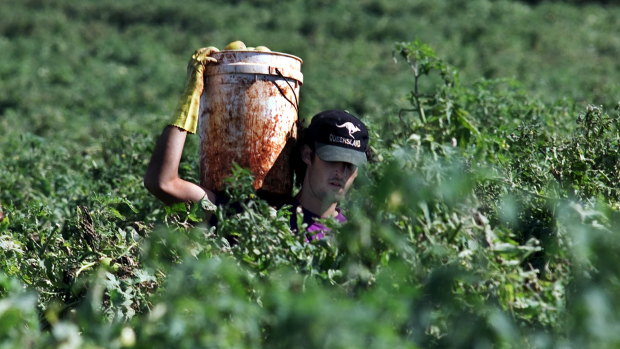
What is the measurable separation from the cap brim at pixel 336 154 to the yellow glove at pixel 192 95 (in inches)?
20.7

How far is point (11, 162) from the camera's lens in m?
5.09

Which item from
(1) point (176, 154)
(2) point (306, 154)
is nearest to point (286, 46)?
(2) point (306, 154)

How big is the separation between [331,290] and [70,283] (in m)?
1.05

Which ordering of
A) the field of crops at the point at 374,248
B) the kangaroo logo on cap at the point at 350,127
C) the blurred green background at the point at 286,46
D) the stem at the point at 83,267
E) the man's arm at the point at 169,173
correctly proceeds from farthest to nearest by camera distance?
1. the blurred green background at the point at 286,46
2. the kangaroo logo on cap at the point at 350,127
3. the man's arm at the point at 169,173
4. the stem at the point at 83,267
5. the field of crops at the point at 374,248

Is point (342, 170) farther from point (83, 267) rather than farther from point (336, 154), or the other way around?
point (83, 267)

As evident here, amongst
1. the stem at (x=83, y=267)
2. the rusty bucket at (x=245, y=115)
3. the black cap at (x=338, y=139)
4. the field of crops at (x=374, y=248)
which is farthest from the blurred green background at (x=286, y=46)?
the stem at (x=83, y=267)

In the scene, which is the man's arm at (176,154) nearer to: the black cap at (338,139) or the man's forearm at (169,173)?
the man's forearm at (169,173)

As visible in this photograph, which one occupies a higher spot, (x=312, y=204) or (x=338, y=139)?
(x=338, y=139)

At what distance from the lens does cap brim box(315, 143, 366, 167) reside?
324cm

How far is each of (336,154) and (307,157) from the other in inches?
7.1

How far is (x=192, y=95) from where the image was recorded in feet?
10.3

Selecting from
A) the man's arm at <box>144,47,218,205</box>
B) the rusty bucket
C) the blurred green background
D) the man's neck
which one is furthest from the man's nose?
the blurred green background

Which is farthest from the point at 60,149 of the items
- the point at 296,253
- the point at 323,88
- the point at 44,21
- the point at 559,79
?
the point at 44,21

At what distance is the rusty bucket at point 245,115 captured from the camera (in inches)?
126
